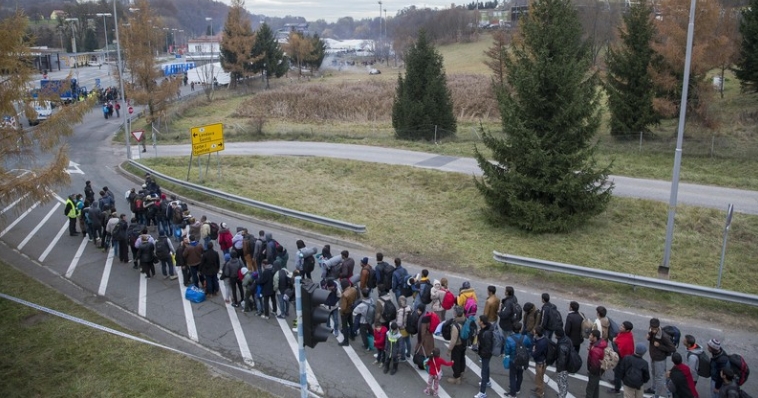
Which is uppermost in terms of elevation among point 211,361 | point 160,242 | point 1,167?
point 1,167

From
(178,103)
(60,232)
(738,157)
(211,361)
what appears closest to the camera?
(211,361)

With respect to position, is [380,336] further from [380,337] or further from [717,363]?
[717,363]

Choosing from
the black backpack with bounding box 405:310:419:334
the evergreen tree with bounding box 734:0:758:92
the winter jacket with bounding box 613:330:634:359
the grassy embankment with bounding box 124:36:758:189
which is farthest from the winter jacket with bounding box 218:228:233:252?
the evergreen tree with bounding box 734:0:758:92

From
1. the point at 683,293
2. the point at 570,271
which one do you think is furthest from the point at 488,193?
the point at 683,293

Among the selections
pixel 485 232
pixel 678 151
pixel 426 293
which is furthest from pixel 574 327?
pixel 485 232

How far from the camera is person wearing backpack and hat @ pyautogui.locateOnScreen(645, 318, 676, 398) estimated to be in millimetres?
9555

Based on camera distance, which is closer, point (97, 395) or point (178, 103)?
point (97, 395)

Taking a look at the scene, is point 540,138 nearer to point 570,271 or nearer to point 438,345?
point 570,271

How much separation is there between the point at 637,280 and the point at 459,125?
2614 cm

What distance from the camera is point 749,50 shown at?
33125 mm

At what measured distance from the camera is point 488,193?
744 inches

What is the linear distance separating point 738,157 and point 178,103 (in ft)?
135

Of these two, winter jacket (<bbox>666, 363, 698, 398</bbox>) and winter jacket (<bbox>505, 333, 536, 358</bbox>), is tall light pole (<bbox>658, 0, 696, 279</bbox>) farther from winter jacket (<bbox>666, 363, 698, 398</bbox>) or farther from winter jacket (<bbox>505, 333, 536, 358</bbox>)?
winter jacket (<bbox>505, 333, 536, 358</bbox>)

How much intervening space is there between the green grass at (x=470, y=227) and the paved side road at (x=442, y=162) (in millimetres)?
1018
